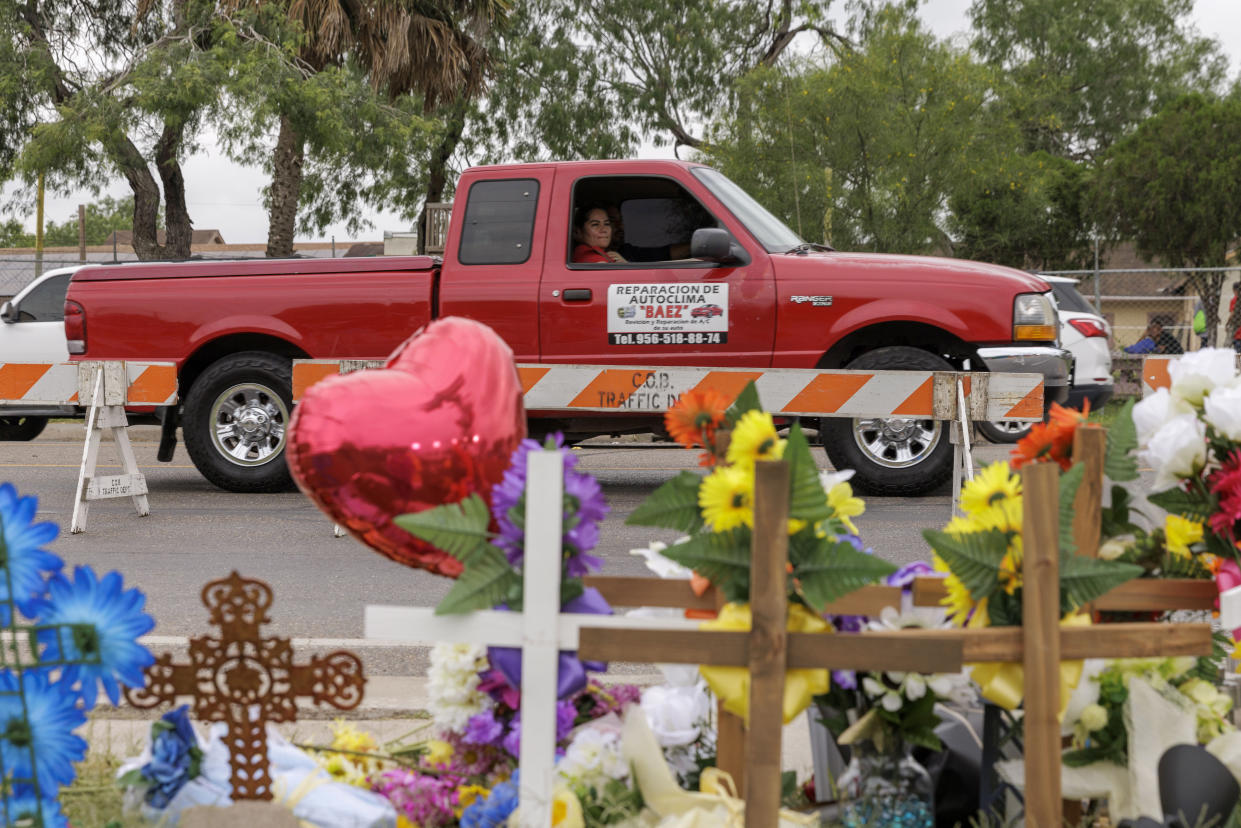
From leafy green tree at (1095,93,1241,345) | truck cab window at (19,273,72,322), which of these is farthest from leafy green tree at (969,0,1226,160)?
truck cab window at (19,273,72,322)

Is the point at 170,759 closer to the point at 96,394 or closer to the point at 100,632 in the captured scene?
the point at 100,632

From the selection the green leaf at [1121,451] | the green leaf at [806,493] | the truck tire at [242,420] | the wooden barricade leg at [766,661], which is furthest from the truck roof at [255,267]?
the wooden barricade leg at [766,661]

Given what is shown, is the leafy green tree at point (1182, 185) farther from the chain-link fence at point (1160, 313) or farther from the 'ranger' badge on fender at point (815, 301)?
the 'ranger' badge on fender at point (815, 301)

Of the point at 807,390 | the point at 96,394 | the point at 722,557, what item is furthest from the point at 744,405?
the point at 96,394

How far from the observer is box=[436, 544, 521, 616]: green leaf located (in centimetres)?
169

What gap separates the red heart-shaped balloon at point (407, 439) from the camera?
1.81 m

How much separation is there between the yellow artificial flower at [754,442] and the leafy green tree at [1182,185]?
32.9 m

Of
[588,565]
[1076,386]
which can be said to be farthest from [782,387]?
[1076,386]

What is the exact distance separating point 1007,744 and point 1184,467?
1.79ft

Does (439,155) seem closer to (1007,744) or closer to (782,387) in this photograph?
(782,387)

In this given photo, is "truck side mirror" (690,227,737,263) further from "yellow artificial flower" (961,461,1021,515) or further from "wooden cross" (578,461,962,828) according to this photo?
"wooden cross" (578,461,962,828)

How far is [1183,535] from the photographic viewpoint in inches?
82.4

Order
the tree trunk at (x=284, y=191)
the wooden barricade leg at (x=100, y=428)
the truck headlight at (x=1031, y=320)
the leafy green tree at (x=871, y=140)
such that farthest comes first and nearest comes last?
1. the tree trunk at (x=284, y=191)
2. the leafy green tree at (x=871, y=140)
3. the truck headlight at (x=1031, y=320)
4. the wooden barricade leg at (x=100, y=428)

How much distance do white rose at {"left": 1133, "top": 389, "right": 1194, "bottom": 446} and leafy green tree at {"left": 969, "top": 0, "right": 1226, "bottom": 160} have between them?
1663 inches
